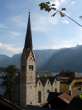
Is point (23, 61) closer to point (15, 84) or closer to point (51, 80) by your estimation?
point (15, 84)

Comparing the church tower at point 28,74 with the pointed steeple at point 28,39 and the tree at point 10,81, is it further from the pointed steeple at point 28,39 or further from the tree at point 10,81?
the tree at point 10,81

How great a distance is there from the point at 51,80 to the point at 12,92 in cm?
1387

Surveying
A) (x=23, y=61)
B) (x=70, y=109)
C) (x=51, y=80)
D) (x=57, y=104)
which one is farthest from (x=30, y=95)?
(x=70, y=109)

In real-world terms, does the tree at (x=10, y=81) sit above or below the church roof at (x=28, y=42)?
below

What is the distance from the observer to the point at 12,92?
7312 centimetres

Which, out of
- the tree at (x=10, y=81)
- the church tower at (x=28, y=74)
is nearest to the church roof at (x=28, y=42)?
the church tower at (x=28, y=74)

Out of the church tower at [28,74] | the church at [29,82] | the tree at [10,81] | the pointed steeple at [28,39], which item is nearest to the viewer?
the church tower at [28,74]

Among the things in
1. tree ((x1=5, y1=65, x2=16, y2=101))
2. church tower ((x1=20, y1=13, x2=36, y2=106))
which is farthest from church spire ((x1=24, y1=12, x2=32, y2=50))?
tree ((x1=5, y1=65, x2=16, y2=101))

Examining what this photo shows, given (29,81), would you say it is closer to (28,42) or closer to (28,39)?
(28,42)

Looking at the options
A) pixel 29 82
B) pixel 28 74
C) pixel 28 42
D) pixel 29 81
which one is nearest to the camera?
pixel 28 42

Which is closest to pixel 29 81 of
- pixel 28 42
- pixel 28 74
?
pixel 28 74

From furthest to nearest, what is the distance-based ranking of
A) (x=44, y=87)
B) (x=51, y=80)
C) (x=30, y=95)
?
(x=51, y=80)
(x=44, y=87)
(x=30, y=95)

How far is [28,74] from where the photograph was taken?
7300 centimetres

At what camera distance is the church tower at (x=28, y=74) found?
7050 centimetres
